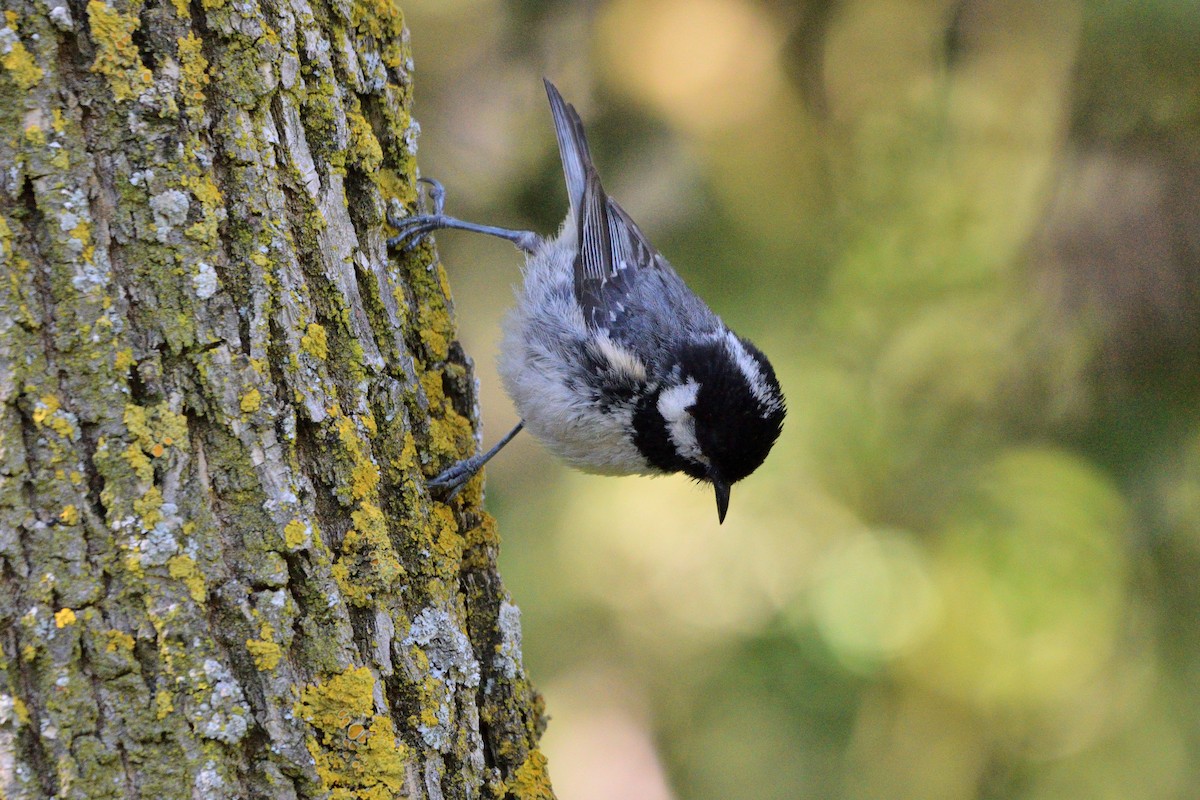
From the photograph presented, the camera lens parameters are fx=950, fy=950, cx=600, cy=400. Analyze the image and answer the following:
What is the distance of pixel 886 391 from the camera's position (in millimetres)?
3740

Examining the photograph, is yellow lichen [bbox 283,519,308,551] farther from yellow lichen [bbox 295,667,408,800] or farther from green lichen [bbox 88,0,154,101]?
green lichen [bbox 88,0,154,101]

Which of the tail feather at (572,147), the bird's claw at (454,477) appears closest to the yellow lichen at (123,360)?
the bird's claw at (454,477)

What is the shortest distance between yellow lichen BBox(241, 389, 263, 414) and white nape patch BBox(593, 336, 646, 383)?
4.68 ft

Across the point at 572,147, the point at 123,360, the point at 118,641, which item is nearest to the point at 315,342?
the point at 123,360

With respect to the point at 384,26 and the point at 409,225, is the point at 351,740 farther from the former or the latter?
the point at 384,26

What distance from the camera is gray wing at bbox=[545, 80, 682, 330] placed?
3201mm

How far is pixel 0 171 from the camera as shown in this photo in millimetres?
1414

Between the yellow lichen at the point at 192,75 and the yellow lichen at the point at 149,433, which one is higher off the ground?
the yellow lichen at the point at 192,75

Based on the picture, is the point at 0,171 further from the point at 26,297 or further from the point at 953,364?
the point at 953,364

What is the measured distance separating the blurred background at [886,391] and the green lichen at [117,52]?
253cm

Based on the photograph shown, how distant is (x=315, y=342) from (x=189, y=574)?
48 cm

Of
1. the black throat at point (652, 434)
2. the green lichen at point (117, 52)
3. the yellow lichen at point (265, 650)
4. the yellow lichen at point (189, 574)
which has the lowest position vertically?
the yellow lichen at point (265, 650)

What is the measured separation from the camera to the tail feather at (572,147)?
3.41 metres

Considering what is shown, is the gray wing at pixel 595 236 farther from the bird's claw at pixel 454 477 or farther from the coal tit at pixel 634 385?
the bird's claw at pixel 454 477
